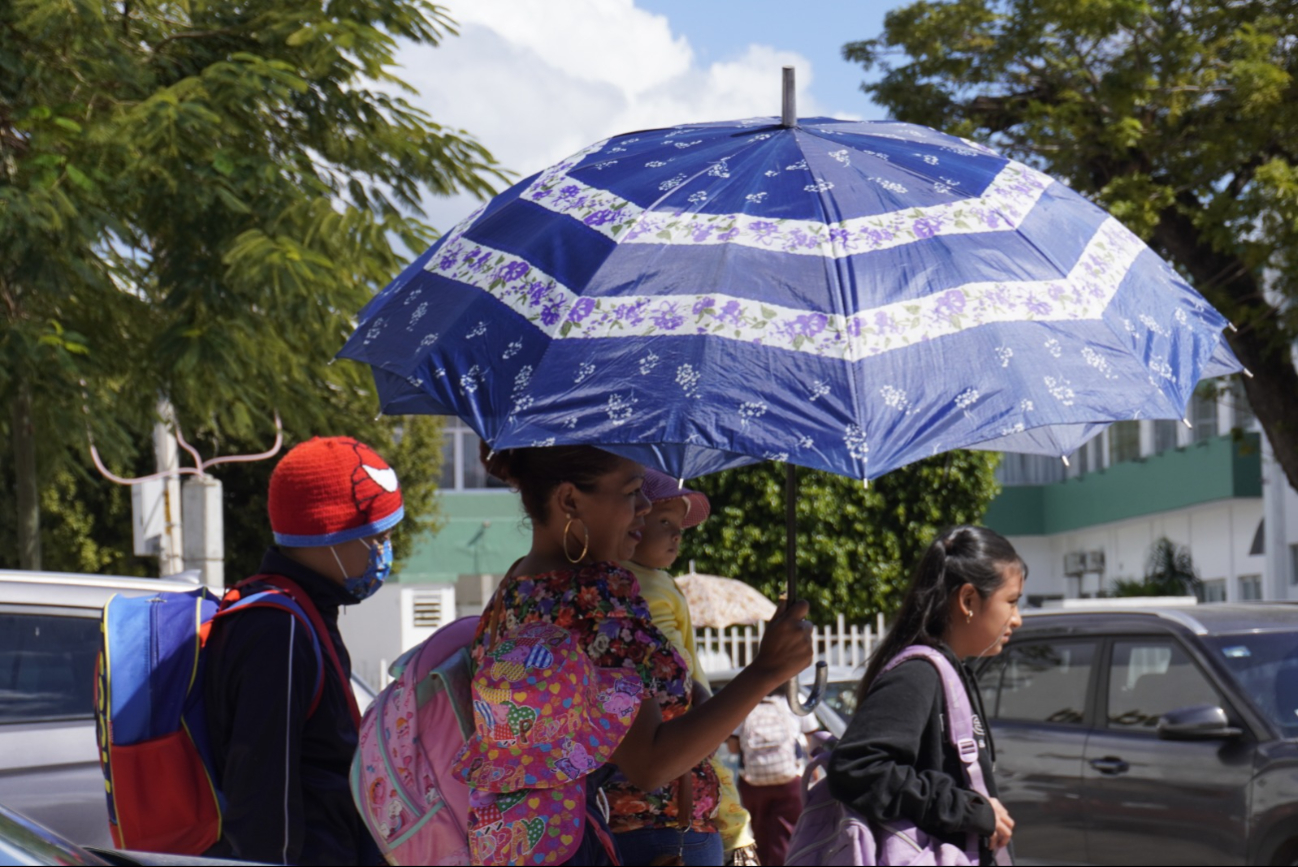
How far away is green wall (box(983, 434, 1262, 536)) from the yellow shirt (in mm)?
14283

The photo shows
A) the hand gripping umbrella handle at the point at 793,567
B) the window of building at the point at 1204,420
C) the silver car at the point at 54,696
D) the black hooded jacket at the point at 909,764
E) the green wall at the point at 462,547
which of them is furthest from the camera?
the green wall at the point at 462,547

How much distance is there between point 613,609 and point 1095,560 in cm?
3267

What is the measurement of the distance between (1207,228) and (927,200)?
1142 centimetres

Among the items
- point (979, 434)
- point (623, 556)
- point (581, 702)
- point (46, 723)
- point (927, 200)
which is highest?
point (927, 200)

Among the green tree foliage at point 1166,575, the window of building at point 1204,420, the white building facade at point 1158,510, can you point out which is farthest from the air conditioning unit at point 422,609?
the window of building at point 1204,420

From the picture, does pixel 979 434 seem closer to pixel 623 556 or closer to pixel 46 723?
pixel 623 556

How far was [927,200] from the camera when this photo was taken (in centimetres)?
276

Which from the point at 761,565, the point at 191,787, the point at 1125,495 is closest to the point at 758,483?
the point at 761,565

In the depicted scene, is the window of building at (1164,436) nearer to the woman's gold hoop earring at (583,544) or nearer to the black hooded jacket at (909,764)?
the black hooded jacket at (909,764)

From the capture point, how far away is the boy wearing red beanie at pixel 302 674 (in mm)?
3156

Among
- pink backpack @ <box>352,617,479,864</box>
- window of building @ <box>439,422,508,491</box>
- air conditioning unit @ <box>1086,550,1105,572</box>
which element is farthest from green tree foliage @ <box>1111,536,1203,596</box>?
pink backpack @ <box>352,617,479,864</box>

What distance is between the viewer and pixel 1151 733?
7.53m

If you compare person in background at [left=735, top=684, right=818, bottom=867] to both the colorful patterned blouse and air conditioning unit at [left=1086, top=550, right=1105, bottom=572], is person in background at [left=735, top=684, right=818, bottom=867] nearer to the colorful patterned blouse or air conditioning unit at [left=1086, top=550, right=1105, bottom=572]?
the colorful patterned blouse

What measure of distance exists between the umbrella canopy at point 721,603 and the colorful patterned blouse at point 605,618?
647 cm
